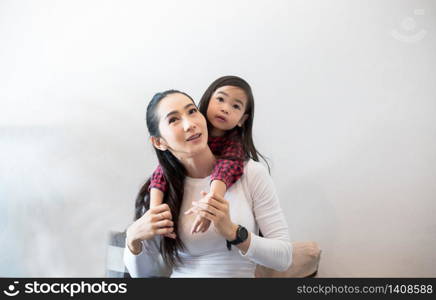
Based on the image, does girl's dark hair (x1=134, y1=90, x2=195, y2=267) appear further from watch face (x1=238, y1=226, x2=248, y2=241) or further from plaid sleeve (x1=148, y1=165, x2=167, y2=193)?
watch face (x1=238, y1=226, x2=248, y2=241)

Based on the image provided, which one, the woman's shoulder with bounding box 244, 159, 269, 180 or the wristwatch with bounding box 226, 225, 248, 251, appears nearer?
the wristwatch with bounding box 226, 225, 248, 251

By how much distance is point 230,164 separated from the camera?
1123 mm

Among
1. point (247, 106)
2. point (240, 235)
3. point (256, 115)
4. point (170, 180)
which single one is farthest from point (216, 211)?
point (256, 115)

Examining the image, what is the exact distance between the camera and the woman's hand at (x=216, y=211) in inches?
40.1

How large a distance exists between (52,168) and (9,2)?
0.69 metres

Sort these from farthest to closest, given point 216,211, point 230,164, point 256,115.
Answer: point 256,115 < point 230,164 < point 216,211

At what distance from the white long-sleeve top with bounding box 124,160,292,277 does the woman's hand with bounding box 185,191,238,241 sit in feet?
0.29

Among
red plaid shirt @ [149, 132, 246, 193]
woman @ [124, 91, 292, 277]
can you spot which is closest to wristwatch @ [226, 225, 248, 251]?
woman @ [124, 91, 292, 277]

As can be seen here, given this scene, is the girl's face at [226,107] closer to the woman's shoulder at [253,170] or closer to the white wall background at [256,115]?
the woman's shoulder at [253,170]

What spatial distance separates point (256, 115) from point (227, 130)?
0.47m

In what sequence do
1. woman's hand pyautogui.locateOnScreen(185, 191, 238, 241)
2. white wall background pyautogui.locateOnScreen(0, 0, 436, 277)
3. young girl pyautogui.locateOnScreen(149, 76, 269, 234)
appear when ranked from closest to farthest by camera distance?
1. woman's hand pyautogui.locateOnScreen(185, 191, 238, 241)
2. young girl pyautogui.locateOnScreen(149, 76, 269, 234)
3. white wall background pyautogui.locateOnScreen(0, 0, 436, 277)

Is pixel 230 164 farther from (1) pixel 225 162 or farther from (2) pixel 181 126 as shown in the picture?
(2) pixel 181 126

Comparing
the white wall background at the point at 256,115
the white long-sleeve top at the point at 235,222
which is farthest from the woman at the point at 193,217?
the white wall background at the point at 256,115

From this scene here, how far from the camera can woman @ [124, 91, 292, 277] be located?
42.7 inches
